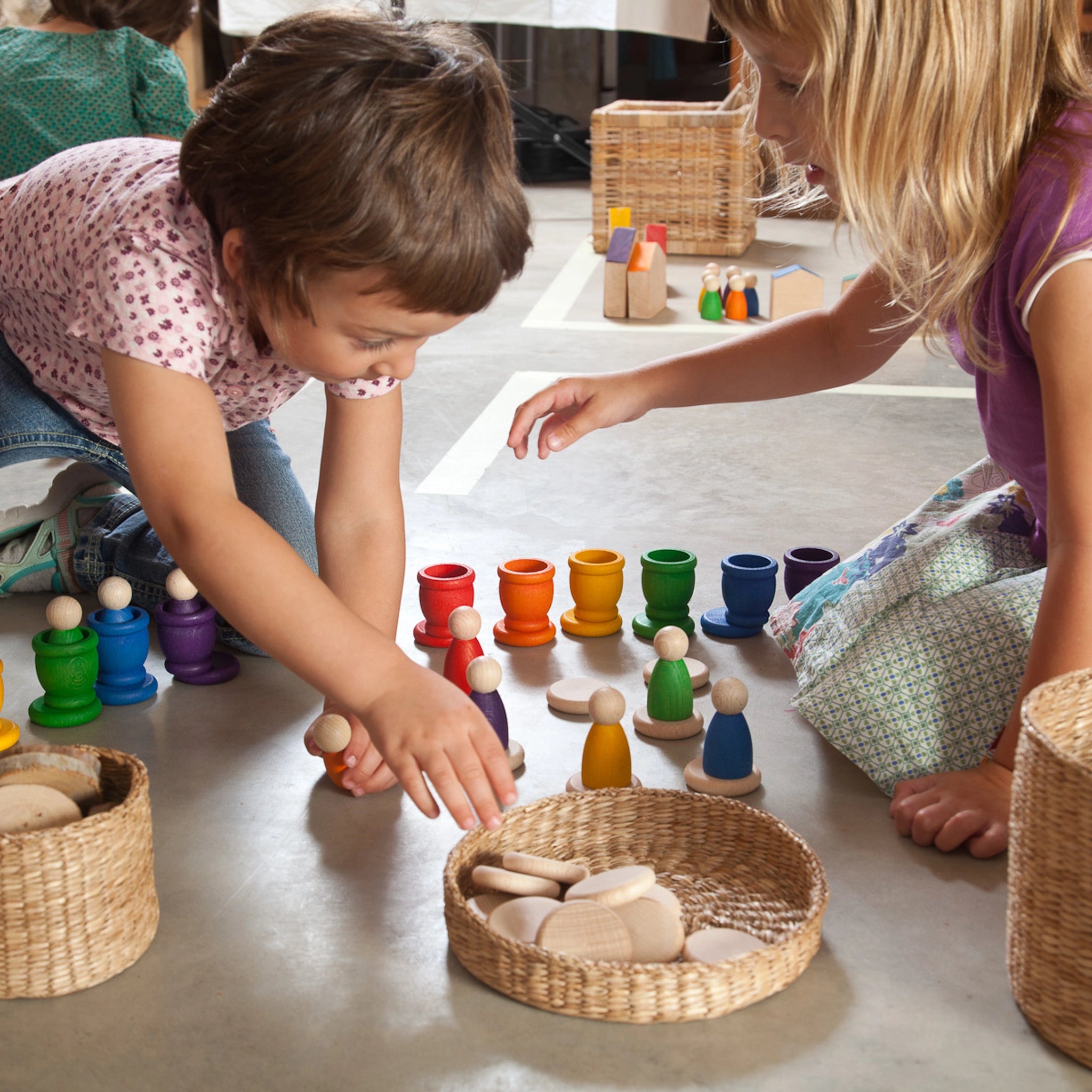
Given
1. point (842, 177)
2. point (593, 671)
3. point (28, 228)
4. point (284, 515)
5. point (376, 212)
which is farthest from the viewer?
point (284, 515)

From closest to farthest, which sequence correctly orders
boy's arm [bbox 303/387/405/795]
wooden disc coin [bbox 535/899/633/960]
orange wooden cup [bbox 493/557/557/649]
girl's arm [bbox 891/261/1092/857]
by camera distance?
wooden disc coin [bbox 535/899/633/960] → girl's arm [bbox 891/261/1092/857] → boy's arm [bbox 303/387/405/795] → orange wooden cup [bbox 493/557/557/649]

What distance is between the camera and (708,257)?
149 inches

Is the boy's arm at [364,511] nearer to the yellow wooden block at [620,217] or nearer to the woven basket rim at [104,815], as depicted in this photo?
the woven basket rim at [104,815]

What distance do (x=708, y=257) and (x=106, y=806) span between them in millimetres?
3163

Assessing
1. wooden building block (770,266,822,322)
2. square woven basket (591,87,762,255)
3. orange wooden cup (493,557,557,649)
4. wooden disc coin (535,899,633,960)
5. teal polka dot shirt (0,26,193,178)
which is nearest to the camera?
wooden disc coin (535,899,633,960)

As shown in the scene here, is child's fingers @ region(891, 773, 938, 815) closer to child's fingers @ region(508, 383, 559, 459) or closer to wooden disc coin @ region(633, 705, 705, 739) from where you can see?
wooden disc coin @ region(633, 705, 705, 739)

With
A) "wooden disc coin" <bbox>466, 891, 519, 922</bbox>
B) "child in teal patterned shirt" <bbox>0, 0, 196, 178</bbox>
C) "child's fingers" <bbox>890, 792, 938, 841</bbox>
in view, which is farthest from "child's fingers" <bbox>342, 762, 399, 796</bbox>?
"child in teal patterned shirt" <bbox>0, 0, 196, 178</bbox>

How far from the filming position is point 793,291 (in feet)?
9.55

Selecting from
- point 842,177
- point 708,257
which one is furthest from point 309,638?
point 708,257

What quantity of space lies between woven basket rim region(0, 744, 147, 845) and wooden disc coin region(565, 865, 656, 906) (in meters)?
0.30

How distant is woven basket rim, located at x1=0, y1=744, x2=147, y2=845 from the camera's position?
79 cm

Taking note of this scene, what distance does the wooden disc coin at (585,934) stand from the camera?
832mm

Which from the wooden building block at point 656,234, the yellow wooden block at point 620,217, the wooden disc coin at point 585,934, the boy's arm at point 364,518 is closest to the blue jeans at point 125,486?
the boy's arm at point 364,518

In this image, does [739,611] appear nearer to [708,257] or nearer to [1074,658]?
[1074,658]
